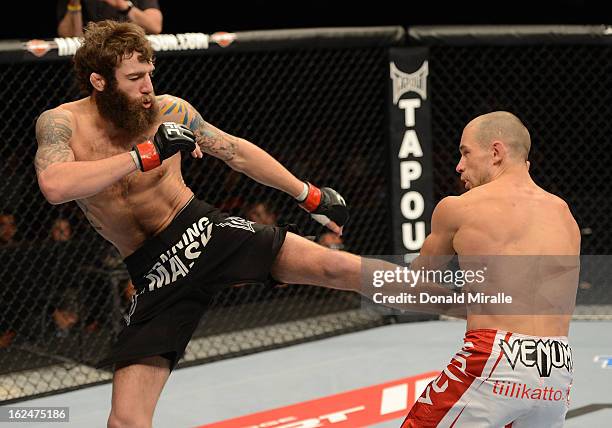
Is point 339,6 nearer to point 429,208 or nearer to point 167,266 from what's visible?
point 429,208

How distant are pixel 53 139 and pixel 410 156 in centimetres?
248

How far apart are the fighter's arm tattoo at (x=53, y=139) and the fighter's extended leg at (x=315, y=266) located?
69 centimetres

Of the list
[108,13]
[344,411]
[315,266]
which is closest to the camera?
[315,266]

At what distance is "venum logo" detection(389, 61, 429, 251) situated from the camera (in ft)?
15.5

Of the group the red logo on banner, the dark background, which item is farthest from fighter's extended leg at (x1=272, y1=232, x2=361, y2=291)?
the dark background

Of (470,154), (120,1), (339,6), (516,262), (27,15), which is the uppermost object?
(339,6)

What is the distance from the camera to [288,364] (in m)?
4.29

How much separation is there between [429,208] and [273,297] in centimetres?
110

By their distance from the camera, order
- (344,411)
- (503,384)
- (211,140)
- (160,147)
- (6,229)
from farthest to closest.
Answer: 1. (6,229)
2. (344,411)
3. (211,140)
4. (160,147)
5. (503,384)

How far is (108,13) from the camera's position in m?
4.23

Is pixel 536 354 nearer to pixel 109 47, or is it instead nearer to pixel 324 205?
pixel 324 205

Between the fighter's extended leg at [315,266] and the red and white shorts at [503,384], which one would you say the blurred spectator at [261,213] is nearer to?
the fighter's extended leg at [315,266]

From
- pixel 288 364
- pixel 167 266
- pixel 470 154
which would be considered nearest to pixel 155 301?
pixel 167 266

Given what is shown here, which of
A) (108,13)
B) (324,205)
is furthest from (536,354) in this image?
(108,13)
